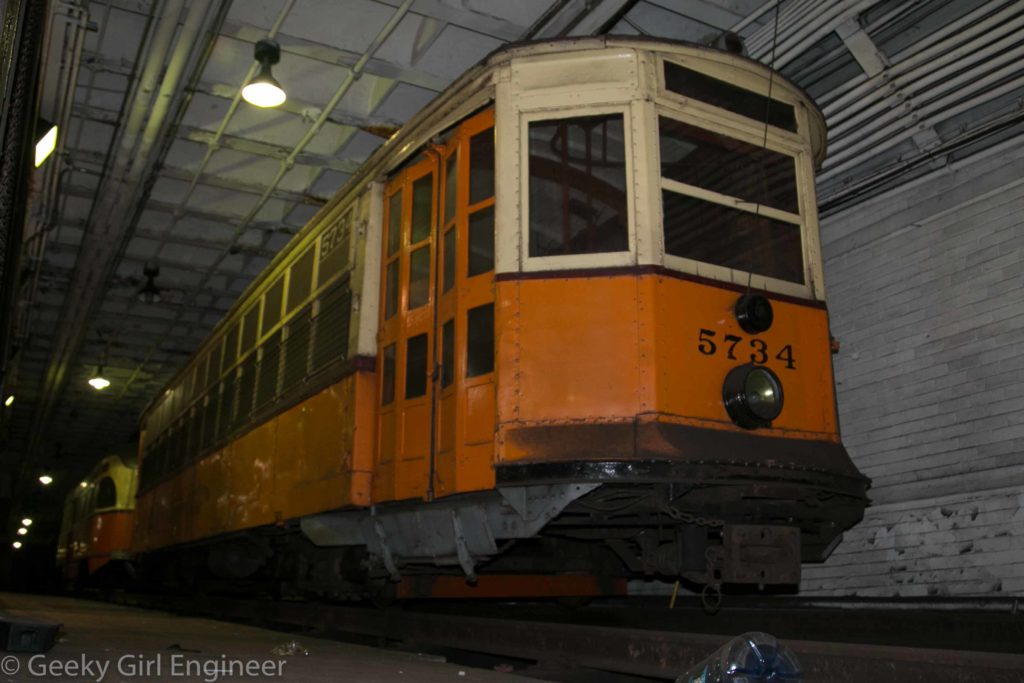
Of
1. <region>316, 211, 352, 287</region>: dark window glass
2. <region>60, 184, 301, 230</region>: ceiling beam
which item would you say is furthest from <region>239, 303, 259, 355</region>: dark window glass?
<region>60, 184, 301, 230</region>: ceiling beam

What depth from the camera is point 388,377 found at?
5.35 m

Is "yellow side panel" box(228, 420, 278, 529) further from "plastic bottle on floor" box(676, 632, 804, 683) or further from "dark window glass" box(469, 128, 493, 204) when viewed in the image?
"plastic bottle on floor" box(676, 632, 804, 683)

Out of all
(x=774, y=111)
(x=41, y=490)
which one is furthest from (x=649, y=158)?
(x=41, y=490)

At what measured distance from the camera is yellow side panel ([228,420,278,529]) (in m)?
6.88

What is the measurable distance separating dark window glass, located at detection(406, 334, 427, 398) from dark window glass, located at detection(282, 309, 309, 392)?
1553mm

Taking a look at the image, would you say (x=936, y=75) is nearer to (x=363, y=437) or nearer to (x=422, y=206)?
(x=422, y=206)

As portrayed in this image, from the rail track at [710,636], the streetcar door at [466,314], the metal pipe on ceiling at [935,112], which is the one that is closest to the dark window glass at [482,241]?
the streetcar door at [466,314]

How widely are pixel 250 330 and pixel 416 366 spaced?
359 cm

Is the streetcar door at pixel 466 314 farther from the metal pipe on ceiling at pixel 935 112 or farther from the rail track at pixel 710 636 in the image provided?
the metal pipe on ceiling at pixel 935 112

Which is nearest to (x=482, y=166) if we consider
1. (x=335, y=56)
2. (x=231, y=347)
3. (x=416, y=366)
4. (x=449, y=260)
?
(x=449, y=260)

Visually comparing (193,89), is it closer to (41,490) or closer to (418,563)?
(418,563)

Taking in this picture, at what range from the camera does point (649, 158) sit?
176 inches

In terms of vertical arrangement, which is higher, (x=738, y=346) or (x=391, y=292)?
(x=391, y=292)

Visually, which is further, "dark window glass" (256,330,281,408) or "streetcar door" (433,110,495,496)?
"dark window glass" (256,330,281,408)
